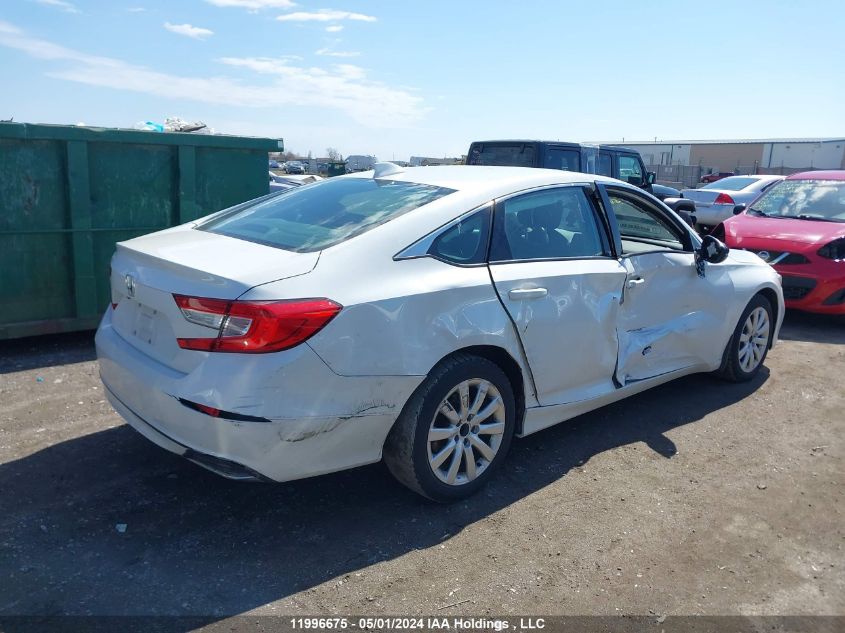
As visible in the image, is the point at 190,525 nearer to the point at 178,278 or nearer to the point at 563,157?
the point at 178,278

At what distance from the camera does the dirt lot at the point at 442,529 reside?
9.59ft

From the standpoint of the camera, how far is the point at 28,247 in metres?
5.68

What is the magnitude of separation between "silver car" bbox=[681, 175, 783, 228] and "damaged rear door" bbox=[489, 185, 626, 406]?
11.3 m

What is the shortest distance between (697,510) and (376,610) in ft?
6.06

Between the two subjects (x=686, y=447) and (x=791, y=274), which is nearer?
(x=686, y=447)

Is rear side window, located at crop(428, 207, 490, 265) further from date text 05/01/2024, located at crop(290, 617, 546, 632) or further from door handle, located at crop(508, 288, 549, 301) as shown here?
date text 05/01/2024, located at crop(290, 617, 546, 632)

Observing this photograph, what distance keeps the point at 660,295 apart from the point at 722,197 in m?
11.8

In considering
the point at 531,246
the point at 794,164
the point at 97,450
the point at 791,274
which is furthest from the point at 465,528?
the point at 794,164

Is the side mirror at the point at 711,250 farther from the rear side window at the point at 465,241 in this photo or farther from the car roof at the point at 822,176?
the car roof at the point at 822,176

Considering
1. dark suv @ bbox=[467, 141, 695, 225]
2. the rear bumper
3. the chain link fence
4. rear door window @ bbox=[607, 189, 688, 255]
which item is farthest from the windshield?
the chain link fence

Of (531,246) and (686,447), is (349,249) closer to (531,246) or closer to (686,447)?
(531,246)

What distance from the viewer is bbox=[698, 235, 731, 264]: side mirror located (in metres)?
4.98

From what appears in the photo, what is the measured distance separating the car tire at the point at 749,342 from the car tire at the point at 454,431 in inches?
97.2

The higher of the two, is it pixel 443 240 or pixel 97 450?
pixel 443 240
